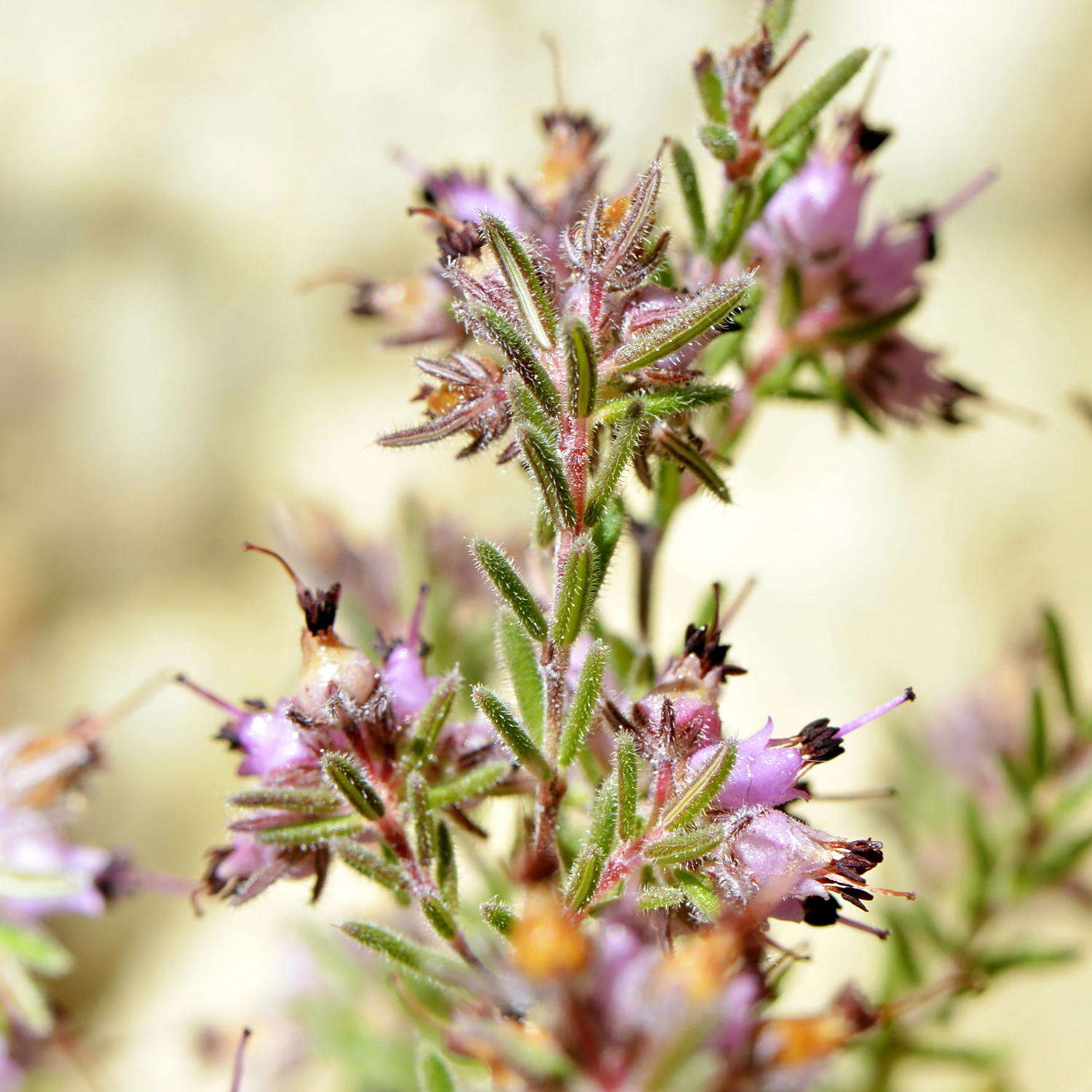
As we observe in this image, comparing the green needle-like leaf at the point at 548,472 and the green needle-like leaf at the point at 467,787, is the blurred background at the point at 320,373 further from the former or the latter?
the green needle-like leaf at the point at 548,472

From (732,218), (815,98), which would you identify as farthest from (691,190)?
(815,98)

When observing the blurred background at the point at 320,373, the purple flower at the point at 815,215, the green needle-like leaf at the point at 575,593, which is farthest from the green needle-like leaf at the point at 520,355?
the blurred background at the point at 320,373

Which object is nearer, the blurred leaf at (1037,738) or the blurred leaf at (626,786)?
the blurred leaf at (626,786)

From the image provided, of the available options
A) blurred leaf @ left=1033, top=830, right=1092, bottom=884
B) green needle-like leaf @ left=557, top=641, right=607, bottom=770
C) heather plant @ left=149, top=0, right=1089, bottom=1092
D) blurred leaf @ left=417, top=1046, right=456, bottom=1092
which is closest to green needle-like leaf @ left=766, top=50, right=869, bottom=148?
heather plant @ left=149, top=0, right=1089, bottom=1092

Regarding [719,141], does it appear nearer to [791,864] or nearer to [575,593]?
[575,593]

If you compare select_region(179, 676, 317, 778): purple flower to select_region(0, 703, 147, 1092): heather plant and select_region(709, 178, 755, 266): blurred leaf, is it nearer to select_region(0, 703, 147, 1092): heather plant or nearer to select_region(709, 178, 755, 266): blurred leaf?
select_region(0, 703, 147, 1092): heather plant

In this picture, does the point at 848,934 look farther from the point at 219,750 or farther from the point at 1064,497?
the point at 219,750
